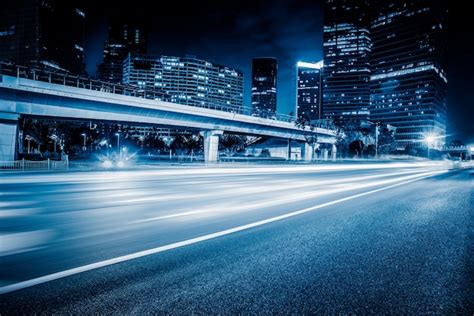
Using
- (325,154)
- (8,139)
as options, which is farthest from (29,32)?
(8,139)

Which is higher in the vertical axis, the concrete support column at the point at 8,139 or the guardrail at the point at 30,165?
the concrete support column at the point at 8,139

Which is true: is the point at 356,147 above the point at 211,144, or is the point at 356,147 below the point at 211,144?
above

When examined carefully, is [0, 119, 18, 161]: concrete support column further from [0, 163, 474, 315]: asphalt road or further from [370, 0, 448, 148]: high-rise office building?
[370, 0, 448, 148]: high-rise office building

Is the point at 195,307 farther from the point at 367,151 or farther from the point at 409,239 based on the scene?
the point at 367,151

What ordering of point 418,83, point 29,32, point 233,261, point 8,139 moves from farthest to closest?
point 418,83 → point 29,32 → point 8,139 → point 233,261

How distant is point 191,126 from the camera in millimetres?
42188

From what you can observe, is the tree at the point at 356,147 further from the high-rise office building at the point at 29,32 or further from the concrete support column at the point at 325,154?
the high-rise office building at the point at 29,32

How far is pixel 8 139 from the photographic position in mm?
25781

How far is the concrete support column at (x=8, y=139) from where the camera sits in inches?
1002

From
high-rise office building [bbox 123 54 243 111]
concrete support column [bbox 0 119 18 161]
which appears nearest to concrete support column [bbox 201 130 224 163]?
concrete support column [bbox 0 119 18 161]

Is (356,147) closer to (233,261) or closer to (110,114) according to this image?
(110,114)

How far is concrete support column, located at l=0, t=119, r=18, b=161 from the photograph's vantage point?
2544cm

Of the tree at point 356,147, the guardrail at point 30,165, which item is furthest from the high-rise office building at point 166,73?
the guardrail at point 30,165

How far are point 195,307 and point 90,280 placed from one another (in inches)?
55.2
